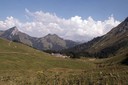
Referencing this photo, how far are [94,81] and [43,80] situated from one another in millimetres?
6493

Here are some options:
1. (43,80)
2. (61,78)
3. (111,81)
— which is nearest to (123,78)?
(111,81)

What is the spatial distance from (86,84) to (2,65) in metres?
85.0

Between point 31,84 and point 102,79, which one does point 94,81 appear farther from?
point 31,84

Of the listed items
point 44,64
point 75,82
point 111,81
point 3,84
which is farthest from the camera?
point 44,64

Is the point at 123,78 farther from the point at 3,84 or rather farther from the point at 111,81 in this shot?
the point at 3,84

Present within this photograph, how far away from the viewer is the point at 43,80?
2927 cm

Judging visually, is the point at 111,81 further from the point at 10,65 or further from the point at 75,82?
the point at 10,65

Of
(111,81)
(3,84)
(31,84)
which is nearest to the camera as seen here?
(111,81)

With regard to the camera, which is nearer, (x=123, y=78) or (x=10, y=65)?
(x=123, y=78)

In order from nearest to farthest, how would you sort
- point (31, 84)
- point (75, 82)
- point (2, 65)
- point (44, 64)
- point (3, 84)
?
point (75, 82), point (31, 84), point (3, 84), point (2, 65), point (44, 64)

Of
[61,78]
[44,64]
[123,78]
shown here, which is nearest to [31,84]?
[61,78]

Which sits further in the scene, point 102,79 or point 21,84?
point 21,84

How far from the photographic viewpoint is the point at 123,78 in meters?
24.4

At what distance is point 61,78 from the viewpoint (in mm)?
28656
